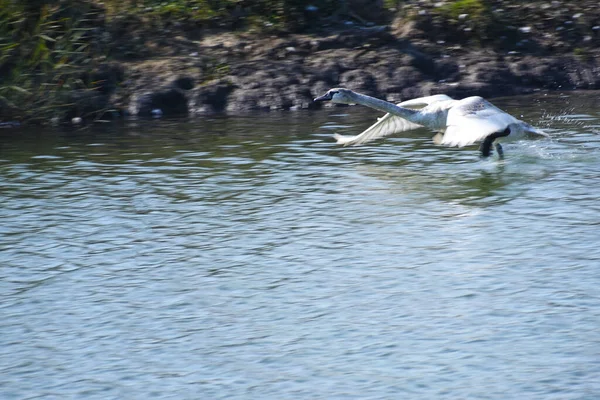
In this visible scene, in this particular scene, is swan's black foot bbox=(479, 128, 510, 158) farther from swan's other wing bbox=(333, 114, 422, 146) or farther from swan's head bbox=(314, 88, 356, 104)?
swan's head bbox=(314, 88, 356, 104)

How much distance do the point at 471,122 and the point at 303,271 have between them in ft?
8.25

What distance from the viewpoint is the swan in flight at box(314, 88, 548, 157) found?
8172mm

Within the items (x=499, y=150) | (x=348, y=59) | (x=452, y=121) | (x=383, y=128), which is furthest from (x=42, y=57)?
(x=452, y=121)

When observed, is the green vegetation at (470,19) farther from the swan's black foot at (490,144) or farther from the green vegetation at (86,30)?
the swan's black foot at (490,144)

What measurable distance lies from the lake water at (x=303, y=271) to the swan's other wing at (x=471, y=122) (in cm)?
45

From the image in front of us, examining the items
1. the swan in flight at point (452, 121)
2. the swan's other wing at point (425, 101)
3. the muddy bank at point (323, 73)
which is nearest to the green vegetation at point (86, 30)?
the muddy bank at point (323, 73)

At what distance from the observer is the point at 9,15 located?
13.8 meters

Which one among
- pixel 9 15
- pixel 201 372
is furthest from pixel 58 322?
pixel 9 15

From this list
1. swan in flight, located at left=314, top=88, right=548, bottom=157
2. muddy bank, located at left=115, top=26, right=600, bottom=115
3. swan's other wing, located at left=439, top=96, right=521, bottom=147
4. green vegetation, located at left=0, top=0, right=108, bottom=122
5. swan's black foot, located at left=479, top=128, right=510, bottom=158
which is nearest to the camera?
swan's other wing, located at left=439, top=96, right=521, bottom=147

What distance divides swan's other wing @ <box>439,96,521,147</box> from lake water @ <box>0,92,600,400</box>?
453mm

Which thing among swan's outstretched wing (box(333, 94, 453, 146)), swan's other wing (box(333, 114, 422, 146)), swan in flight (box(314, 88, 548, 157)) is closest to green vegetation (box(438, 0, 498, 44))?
swan in flight (box(314, 88, 548, 157))

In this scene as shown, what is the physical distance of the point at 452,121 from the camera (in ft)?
27.9

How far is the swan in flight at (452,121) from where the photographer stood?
8.17m

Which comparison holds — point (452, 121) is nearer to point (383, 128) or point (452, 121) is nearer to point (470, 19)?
point (383, 128)
